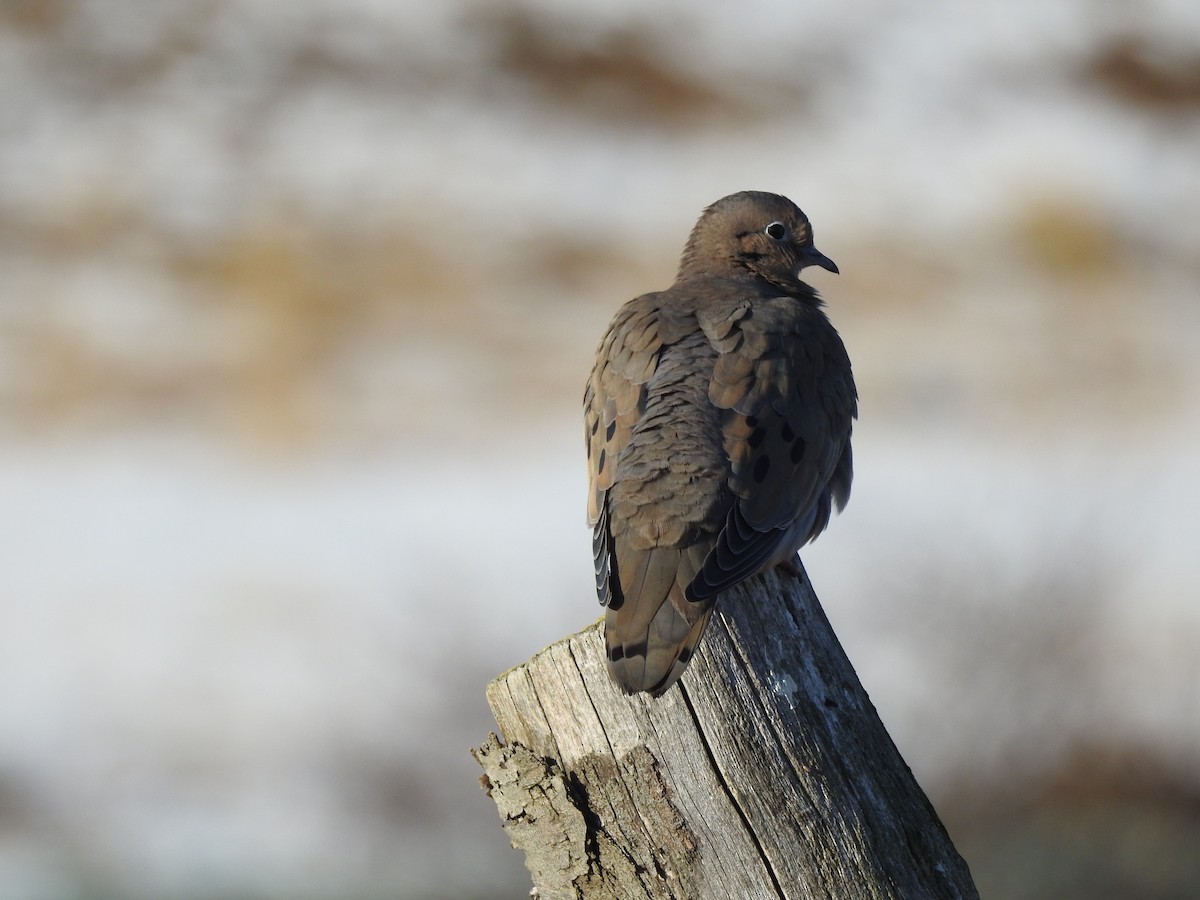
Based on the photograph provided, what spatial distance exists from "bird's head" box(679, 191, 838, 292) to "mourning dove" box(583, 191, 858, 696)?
0.28 meters

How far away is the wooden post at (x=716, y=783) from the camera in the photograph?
239cm

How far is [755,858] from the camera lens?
2375 mm

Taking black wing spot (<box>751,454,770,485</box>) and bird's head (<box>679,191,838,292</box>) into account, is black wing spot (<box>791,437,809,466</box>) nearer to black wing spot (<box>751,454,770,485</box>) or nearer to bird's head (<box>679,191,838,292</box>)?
black wing spot (<box>751,454,770,485</box>)

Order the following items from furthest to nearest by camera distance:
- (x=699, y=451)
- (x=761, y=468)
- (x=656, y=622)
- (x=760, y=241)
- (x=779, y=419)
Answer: (x=760, y=241), (x=779, y=419), (x=761, y=468), (x=699, y=451), (x=656, y=622)

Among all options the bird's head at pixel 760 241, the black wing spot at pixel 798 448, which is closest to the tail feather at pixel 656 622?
the black wing spot at pixel 798 448

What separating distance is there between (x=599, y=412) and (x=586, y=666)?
4.04 ft

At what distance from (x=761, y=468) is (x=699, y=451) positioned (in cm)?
20

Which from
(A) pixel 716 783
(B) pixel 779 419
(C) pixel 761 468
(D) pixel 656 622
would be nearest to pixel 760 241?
(B) pixel 779 419

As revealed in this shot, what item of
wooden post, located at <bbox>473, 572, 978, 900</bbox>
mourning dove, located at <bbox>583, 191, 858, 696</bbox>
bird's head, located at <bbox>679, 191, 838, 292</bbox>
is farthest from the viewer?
bird's head, located at <bbox>679, 191, 838, 292</bbox>

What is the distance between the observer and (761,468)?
3.40 meters

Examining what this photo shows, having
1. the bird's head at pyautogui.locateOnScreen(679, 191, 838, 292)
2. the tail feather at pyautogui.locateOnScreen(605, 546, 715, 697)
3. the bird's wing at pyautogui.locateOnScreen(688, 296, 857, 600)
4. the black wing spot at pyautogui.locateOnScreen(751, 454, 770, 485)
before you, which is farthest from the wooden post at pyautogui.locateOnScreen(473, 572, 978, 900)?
the bird's head at pyautogui.locateOnScreen(679, 191, 838, 292)

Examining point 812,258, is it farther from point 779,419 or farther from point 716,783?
point 716,783

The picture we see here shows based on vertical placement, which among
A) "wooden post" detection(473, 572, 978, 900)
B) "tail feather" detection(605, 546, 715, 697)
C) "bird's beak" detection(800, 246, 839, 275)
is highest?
"bird's beak" detection(800, 246, 839, 275)

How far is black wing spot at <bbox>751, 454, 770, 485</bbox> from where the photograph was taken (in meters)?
3.36
